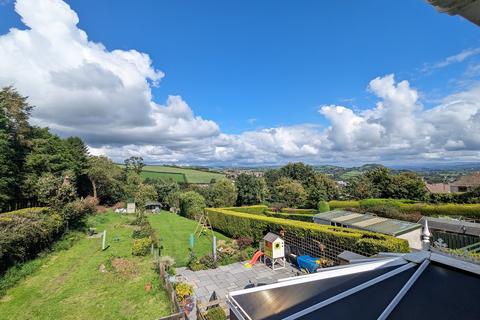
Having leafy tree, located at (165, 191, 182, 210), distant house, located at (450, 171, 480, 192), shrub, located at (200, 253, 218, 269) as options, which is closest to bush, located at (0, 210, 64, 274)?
shrub, located at (200, 253, 218, 269)

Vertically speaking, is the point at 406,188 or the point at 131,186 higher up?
the point at 131,186

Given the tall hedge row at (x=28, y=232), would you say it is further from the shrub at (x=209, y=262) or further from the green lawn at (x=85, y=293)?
the shrub at (x=209, y=262)

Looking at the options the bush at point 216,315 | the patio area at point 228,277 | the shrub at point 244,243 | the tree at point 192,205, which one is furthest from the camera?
the tree at point 192,205

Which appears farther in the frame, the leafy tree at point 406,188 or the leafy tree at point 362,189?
the leafy tree at point 362,189

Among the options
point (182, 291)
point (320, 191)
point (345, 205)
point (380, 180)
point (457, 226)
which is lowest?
point (182, 291)

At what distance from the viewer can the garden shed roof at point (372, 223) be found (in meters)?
14.2

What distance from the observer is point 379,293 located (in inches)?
118

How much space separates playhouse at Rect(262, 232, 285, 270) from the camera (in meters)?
13.8

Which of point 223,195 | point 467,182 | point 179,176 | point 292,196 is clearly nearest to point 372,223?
point 292,196

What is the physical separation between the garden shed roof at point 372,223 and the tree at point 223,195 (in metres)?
20.5

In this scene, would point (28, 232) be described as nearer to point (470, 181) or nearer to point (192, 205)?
point (192, 205)

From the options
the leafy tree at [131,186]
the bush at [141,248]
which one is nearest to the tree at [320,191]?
the bush at [141,248]

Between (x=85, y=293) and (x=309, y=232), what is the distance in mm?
11319

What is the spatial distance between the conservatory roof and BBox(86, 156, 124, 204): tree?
41.9 m
